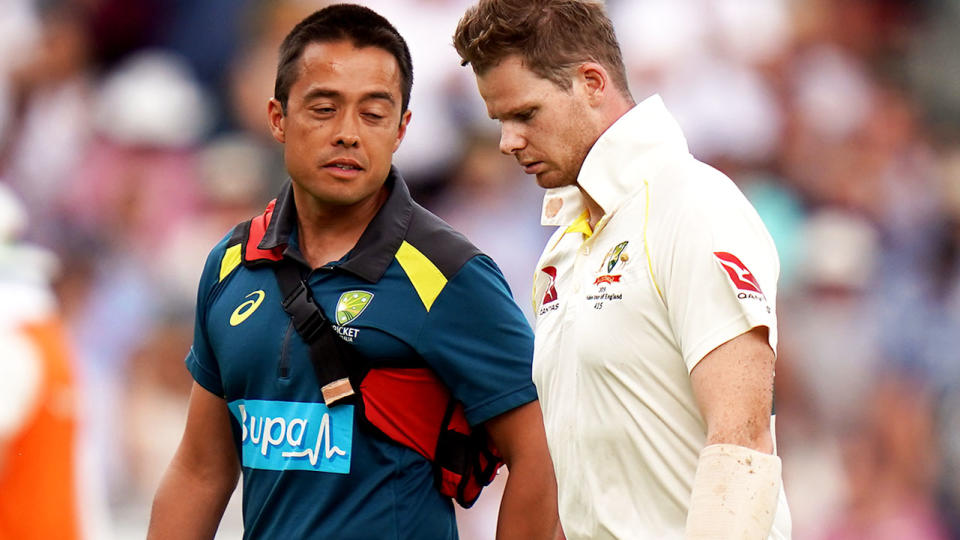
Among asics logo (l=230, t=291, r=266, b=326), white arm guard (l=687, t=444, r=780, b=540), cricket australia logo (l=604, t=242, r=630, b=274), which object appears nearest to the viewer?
white arm guard (l=687, t=444, r=780, b=540)

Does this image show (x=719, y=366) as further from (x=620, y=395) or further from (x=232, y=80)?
(x=232, y=80)

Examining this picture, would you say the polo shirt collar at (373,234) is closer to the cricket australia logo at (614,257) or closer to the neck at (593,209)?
the neck at (593,209)

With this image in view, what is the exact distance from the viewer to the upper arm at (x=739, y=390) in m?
2.58

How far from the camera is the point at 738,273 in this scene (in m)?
2.64

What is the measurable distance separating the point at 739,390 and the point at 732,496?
0.61 feet

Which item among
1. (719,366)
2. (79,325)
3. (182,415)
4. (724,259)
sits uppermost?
(79,325)

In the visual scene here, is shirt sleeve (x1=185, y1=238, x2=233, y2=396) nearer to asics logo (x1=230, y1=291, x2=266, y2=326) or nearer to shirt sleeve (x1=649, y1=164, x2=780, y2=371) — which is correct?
asics logo (x1=230, y1=291, x2=266, y2=326)

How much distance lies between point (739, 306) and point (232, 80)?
643 centimetres

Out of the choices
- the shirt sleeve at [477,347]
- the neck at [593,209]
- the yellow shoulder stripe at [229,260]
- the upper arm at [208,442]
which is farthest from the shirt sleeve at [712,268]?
the upper arm at [208,442]

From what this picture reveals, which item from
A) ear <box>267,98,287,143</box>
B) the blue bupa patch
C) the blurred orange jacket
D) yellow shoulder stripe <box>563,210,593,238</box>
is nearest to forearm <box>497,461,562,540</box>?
the blue bupa patch

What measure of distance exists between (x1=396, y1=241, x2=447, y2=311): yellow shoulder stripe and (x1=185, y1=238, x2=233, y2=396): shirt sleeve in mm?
544

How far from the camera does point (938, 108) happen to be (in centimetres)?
876

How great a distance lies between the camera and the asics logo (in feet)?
12.0

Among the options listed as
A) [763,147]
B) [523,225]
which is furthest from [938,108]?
[523,225]
